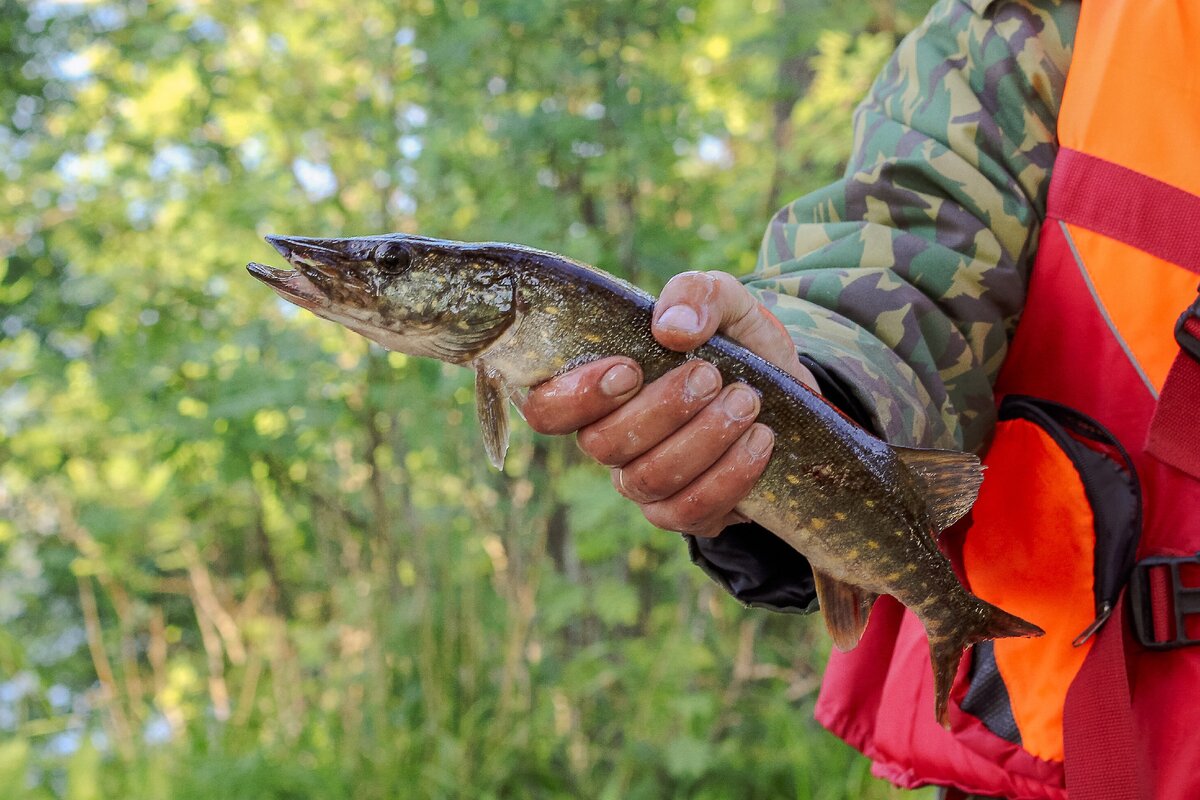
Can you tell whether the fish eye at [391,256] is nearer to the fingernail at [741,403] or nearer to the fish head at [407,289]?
the fish head at [407,289]

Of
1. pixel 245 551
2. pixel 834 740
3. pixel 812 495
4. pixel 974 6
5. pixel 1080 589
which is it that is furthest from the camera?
pixel 245 551

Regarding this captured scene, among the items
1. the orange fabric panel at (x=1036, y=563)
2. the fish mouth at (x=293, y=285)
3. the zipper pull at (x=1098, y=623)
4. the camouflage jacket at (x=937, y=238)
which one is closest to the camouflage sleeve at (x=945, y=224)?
the camouflage jacket at (x=937, y=238)

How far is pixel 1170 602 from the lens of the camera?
1.71m

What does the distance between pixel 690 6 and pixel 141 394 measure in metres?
3.38

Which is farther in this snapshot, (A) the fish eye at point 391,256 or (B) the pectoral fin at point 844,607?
(B) the pectoral fin at point 844,607

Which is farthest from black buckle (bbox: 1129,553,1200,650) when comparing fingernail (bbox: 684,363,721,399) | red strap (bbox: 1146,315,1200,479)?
fingernail (bbox: 684,363,721,399)

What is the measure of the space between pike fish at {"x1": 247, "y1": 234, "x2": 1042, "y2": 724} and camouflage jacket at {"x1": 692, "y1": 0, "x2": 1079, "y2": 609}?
16 centimetres

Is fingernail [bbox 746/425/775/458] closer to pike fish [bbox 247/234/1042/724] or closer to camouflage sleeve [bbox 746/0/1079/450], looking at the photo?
pike fish [bbox 247/234/1042/724]

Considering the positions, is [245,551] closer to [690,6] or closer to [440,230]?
[440,230]

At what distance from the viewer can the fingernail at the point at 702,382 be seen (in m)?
1.56

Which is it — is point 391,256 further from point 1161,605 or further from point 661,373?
point 1161,605

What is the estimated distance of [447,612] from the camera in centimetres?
525

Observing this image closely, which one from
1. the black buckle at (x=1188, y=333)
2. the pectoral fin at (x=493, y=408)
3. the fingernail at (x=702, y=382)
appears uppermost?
the black buckle at (x=1188, y=333)

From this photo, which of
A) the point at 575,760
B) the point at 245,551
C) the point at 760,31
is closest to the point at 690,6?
the point at 760,31
